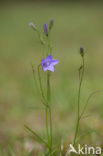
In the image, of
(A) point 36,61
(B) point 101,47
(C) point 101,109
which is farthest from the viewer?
(B) point 101,47

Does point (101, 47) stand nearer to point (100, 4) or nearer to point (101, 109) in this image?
point (101, 109)

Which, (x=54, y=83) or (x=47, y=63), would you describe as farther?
(x=54, y=83)

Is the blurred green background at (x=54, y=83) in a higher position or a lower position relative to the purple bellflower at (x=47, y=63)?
lower

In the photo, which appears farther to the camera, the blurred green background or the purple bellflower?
the blurred green background

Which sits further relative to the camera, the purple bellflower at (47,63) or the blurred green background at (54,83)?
the blurred green background at (54,83)

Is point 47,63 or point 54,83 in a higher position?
point 47,63

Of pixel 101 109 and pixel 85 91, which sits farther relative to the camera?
pixel 85 91

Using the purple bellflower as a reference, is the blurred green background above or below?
below

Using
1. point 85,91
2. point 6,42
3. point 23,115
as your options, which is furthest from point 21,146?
point 6,42
